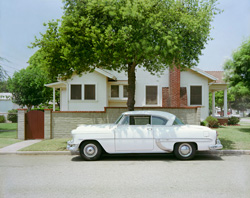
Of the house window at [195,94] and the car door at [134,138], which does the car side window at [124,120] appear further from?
the house window at [195,94]

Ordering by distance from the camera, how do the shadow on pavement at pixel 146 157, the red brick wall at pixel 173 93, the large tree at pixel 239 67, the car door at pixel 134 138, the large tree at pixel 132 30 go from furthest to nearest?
the red brick wall at pixel 173 93 → the large tree at pixel 239 67 → the large tree at pixel 132 30 → the shadow on pavement at pixel 146 157 → the car door at pixel 134 138

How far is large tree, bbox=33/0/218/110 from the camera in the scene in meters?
9.53

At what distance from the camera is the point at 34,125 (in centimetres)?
1392

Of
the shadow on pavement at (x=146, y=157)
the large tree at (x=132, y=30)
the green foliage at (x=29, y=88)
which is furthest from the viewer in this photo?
the green foliage at (x=29, y=88)

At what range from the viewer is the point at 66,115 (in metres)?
13.8

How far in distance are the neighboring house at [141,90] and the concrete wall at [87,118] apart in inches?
184

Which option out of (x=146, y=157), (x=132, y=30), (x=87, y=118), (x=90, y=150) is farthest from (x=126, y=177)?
(x=87, y=118)

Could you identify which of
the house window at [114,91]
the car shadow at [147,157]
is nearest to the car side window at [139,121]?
the car shadow at [147,157]

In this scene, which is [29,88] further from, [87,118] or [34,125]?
[87,118]

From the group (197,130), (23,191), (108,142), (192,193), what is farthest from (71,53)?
(192,193)

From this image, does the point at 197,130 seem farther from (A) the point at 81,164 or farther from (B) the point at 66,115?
(B) the point at 66,115

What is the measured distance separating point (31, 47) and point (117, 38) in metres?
4.14

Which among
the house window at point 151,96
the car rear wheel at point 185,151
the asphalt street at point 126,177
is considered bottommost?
the asphalt street at point 126,177

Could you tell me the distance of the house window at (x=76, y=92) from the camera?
18562 millimetres
